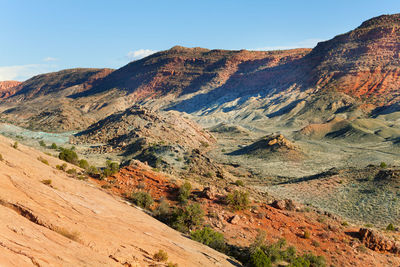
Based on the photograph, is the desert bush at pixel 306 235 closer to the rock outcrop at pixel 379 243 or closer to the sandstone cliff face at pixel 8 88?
the rock outcrop at pixel 379 243

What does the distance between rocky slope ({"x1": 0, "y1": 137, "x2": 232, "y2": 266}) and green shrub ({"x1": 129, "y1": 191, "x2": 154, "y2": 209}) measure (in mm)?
2114

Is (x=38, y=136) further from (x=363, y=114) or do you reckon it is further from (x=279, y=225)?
(x=363, y=114)

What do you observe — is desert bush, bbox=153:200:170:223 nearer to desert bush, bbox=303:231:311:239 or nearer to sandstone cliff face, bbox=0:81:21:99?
desert bush, bbox=303:231:311:239

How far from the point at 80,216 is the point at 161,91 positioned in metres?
129

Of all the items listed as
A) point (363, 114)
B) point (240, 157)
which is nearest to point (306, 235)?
point (240, 157)

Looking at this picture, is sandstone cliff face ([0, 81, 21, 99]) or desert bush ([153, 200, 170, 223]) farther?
sandstone cliff face ([0, 81, 21, 99])

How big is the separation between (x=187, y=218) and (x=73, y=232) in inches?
223

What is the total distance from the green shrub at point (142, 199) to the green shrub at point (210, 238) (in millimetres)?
2986

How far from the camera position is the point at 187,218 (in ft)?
37.9

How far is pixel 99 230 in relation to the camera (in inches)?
292

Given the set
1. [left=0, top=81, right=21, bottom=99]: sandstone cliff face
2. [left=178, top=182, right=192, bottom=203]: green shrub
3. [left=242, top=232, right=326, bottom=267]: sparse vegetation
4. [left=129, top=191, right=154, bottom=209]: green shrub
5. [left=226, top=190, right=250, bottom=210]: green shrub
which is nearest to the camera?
[left=242, top=232, right=326, bottom=267]: sparse vegetation

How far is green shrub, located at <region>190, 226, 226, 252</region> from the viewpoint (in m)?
10.2

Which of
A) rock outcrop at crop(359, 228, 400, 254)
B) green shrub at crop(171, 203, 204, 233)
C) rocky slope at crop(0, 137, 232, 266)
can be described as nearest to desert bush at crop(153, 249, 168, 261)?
rocky slope at crop(0, 137, 232, 266)

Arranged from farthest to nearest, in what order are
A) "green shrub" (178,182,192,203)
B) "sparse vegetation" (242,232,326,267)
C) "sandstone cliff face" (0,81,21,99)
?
1. "sandstone cliff face" (0,81,21,99)
2. "green shrub" (178,182,192,203)
3. "sparse vegetation" (242,232,326,267)
